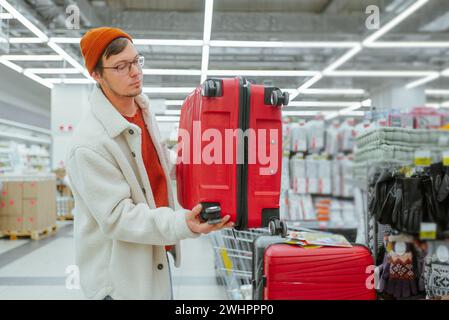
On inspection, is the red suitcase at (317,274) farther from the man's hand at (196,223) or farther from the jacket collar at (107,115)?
the jacket collar at (107,115)

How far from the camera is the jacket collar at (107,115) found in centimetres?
102

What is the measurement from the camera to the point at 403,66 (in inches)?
56.4

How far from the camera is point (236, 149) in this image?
983 mm

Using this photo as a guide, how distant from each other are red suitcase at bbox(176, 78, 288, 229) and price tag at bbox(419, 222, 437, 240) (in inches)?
45.9

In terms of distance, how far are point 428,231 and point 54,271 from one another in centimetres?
274

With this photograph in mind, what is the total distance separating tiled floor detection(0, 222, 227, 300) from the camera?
2559 millimetres

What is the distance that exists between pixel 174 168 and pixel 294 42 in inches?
36.6

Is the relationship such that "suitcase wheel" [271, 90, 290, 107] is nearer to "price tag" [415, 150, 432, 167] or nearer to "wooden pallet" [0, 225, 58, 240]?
"price tag" [415, 150, 432, 167]

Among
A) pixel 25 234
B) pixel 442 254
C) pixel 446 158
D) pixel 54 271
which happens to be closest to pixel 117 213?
pixel 446 158

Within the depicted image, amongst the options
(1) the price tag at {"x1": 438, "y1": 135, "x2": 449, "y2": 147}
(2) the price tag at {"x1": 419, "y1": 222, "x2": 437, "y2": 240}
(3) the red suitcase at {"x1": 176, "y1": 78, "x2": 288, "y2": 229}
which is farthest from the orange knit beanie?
(2) the price tag at {"x1": 419, "y1": 222, "x2": 437, "y2": 240}

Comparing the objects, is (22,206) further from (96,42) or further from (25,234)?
(96,42)

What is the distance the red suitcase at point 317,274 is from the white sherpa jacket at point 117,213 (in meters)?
0.58
